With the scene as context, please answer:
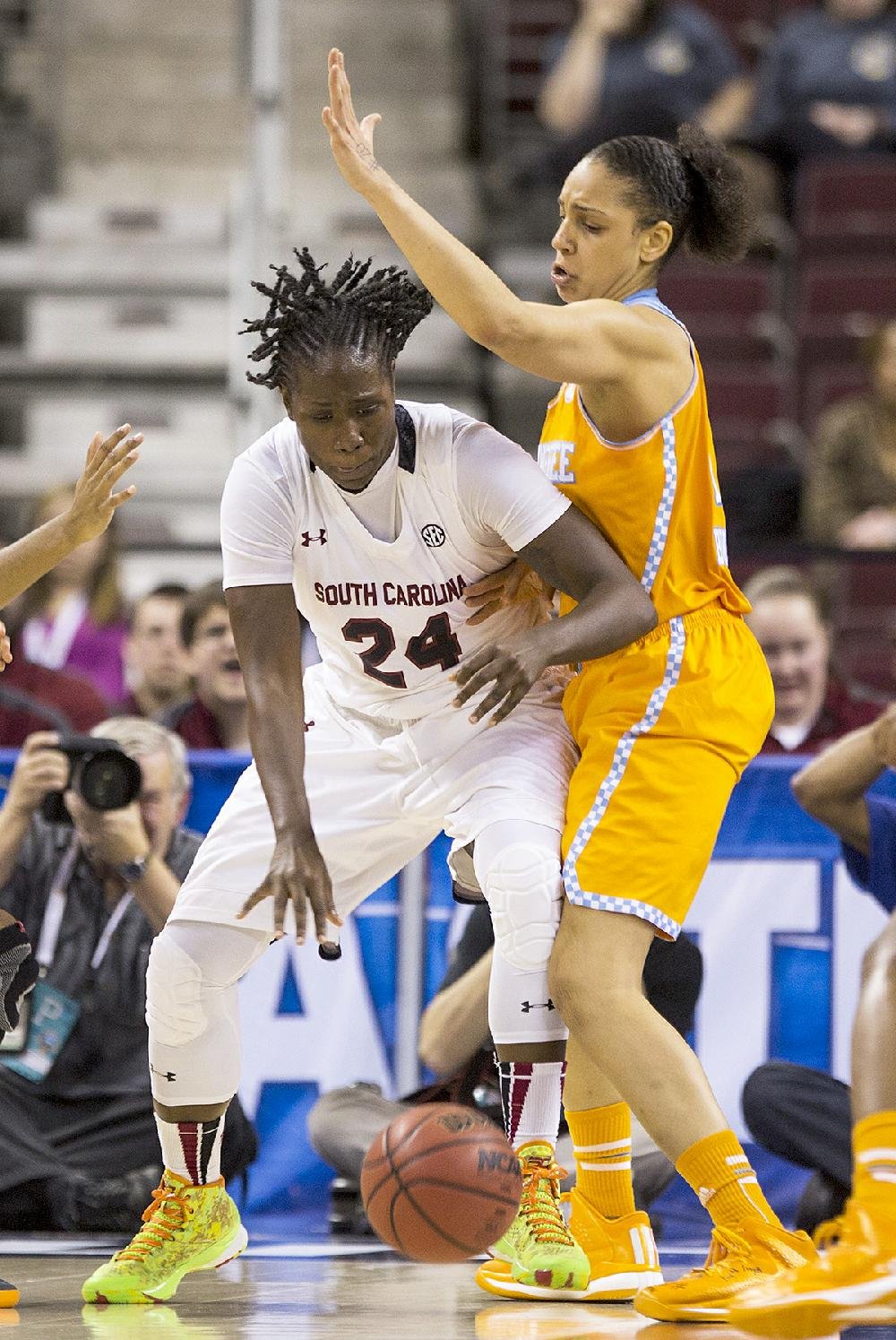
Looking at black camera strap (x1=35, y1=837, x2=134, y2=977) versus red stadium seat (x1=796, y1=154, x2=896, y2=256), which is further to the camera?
red stadium seat (x1=796, y1=154, x2=896, y2=256)

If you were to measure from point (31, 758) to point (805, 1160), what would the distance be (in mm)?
2127

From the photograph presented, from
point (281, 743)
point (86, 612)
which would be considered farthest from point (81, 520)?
point (86, 612)

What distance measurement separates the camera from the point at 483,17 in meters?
10.9

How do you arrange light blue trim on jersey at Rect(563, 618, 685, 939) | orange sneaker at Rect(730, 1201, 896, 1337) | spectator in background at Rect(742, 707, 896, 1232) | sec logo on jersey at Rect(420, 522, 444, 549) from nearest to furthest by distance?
orange sneaker at Rect(730, 1201, 896, 1337) → light blue trim on jersey at Rect(563, 618, 685, 939) → sec logo on jersey at Rect(420, 522, 444, 549) → spectator in background at Rect(742, 707, 896, 1232)

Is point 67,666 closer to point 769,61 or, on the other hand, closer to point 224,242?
point 224,242

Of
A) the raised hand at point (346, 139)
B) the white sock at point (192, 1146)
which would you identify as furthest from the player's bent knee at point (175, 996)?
the raised hand at point (346, 139)

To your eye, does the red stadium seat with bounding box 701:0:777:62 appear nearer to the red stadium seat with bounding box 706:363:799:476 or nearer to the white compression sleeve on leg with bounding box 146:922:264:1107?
the red stadium seat with bounding box 706:363:799:476

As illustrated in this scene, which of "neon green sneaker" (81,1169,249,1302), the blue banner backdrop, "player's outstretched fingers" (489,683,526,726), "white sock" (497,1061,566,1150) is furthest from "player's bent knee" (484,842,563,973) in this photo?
the blue banner backdrop

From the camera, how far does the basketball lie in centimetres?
338

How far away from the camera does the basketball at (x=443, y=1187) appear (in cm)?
338

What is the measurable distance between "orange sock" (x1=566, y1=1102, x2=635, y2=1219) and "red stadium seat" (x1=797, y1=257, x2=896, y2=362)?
19.8 ft

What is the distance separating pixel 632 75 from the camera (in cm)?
937

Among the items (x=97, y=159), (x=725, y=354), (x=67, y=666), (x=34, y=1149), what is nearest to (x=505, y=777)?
(x=34, y=1149)

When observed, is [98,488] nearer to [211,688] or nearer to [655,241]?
[655,241]
